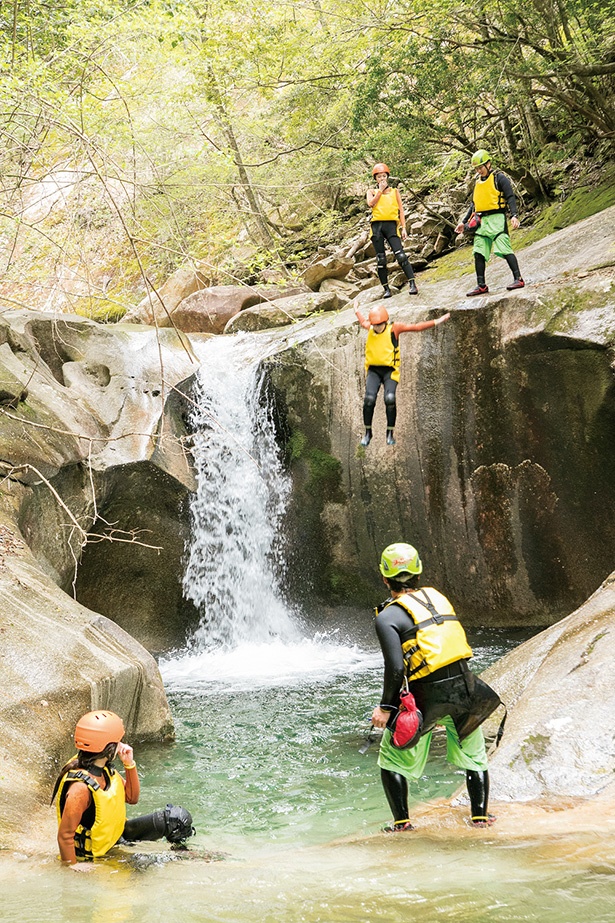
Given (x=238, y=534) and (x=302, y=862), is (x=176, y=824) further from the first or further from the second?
(x=238, y=534)

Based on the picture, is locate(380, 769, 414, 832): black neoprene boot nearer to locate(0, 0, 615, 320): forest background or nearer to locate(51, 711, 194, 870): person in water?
locate(51, 711, 194, 870): person in water

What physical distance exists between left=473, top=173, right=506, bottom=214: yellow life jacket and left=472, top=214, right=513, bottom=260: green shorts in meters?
0.11

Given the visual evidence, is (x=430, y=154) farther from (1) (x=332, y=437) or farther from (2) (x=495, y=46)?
(1) (x=332, y=437)

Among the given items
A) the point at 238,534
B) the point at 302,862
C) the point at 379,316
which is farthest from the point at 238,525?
the point at 302,862

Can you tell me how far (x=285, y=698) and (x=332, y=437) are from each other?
14.1 feet

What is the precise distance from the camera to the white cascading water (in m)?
11.5

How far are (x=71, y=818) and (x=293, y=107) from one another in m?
14.0

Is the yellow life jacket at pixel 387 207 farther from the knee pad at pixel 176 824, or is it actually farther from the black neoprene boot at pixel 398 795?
the knee pad at pixel 176 824

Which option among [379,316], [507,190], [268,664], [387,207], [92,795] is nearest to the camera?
[92,795]

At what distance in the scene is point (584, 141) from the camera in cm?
1457

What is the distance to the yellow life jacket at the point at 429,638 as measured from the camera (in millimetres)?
3840

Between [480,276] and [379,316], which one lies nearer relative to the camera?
[379,316]

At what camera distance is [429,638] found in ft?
12.6

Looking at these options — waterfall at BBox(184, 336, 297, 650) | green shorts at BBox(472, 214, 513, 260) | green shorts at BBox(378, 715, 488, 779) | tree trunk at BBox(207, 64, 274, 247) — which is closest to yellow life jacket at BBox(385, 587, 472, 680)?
green shorts at BBox(378, 715, 488, 779)
